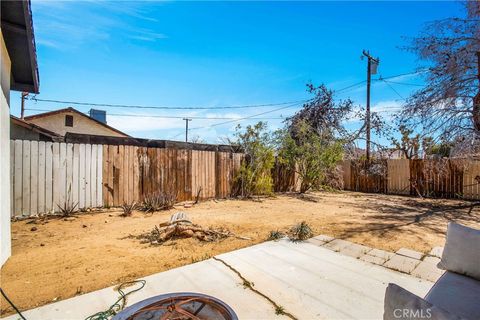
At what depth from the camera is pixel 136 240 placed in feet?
12.3

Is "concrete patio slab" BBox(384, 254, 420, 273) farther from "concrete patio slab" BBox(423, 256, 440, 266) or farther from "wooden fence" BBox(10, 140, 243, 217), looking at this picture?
"wooden fence" BBox(10, 140, 243, 217)

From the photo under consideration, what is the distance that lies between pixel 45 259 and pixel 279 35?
10.2 m

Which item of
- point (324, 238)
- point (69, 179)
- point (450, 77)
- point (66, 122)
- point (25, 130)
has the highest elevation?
point (66, 122)

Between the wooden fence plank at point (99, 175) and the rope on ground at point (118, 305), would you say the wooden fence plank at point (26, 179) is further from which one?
the rope on ground at point (118, 305)

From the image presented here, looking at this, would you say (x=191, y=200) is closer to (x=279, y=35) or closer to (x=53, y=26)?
(x=53, y=26)

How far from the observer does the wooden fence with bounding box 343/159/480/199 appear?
870cm

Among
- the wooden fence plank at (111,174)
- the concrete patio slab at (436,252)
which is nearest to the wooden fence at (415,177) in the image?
the concrete patio slab at (436,252)

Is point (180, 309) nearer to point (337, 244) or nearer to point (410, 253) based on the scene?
point (337, 244)

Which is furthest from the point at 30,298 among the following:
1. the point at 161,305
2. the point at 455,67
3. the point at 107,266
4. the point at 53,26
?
the point at 455,67

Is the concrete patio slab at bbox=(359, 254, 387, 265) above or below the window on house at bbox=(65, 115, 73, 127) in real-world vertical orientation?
below

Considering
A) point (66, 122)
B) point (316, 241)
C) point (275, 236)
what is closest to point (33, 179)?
point (275, 236)

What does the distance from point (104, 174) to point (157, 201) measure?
149cm

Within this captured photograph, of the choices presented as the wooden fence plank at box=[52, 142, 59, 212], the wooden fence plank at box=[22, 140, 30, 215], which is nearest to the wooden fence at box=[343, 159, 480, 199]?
the wooden fence plank at box=[52, 142, 59, 212]

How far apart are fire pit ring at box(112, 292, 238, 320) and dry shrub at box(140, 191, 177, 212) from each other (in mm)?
4952
